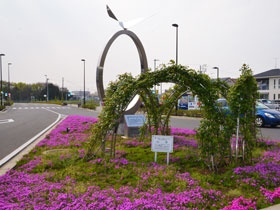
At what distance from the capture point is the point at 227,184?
166 inches

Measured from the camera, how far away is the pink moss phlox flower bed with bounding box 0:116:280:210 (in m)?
3.38

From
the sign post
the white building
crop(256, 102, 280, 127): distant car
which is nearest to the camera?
the sign post

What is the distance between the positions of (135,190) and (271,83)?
4996 cm


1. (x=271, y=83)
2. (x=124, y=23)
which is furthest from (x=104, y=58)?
(x=271, y=83)

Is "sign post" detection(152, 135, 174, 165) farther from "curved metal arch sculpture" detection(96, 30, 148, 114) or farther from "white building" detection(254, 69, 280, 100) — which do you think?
"white building" detection(254, 69, 280, 100)

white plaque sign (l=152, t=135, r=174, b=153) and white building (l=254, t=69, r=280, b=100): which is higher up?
white building (l=254, t=69, r=280, b=100)

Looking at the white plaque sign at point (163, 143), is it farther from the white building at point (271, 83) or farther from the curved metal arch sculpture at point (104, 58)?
the white building at point (271, 83)

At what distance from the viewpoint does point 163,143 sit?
5340 mm

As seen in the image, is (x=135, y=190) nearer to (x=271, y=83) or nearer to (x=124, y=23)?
(x=124, y=23)

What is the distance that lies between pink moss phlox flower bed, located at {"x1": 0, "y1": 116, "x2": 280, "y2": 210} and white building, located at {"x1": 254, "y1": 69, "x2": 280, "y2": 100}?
1786 inches

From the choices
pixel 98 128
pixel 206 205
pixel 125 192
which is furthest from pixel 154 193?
pixel 98 128

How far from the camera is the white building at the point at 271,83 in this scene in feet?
146

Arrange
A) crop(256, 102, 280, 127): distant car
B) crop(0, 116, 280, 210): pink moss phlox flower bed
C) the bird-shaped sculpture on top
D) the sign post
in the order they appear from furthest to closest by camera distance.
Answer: crop(256, 102, 280, 127): distant car < the bird-shaped sculpture on top < the sign post < crop(0, 116, 280, 210): pink moss phlox flower bed

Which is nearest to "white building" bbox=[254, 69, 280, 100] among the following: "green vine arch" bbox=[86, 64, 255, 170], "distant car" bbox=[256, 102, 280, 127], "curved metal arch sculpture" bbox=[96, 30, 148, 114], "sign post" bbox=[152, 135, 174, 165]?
"distant car" bbox=[256, 102, 280, 127]
